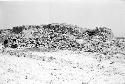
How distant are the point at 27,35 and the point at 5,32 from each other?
11.0 m

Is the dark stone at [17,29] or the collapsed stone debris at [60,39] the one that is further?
the dark stone at [17,29]

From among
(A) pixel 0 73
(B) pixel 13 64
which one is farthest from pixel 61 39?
(A) pixel 0 73

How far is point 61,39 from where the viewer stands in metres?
50.0

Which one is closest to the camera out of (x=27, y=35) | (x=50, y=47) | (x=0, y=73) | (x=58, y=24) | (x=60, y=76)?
(x=0, y=73)

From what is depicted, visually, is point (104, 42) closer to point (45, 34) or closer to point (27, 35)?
point (45, 34)

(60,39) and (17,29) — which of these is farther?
(17,29)

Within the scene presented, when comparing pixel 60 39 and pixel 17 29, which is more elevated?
pixel 17 29

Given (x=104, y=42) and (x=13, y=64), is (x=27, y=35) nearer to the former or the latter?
(x=104, y=42)

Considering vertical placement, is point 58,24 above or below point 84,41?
above

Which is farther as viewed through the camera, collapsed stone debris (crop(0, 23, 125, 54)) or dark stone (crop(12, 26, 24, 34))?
dark stone (crop(12, 26, 24, 34))

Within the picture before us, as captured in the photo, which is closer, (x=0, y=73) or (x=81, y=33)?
(x=0, y=73)

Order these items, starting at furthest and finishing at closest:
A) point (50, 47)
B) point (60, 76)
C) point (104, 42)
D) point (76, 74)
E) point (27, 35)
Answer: point (27, 35), point (104, 42), point (50, 47), point (76, 74), point (60, 76)

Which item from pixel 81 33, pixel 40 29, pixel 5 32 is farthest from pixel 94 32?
pixel 5 32

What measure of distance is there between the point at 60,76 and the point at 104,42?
30.9 meters
